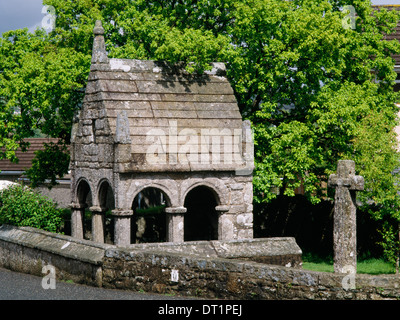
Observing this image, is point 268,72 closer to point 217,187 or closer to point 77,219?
point 217,187

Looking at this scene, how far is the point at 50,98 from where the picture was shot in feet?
64.7

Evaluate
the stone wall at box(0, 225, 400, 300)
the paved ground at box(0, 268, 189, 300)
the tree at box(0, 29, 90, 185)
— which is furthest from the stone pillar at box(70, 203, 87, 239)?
the paved ground at box(0, 268, 189, 300)

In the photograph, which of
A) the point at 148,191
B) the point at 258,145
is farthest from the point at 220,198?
the point at 148,191

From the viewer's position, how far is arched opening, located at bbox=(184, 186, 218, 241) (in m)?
19.7

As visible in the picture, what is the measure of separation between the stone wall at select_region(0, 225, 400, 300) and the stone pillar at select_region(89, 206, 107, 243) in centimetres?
211

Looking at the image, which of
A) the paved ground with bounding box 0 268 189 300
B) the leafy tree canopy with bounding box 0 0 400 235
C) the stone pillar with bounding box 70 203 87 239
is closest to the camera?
the paved ground with bounding box 0 268 189 300

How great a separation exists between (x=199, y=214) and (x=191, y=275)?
29.0 feet

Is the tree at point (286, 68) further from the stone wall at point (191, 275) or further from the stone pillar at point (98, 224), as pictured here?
the stone wall at point (191, 275)

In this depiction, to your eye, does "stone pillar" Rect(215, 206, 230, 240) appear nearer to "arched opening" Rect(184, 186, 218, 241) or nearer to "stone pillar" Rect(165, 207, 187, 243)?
"stone pillar" Rect(165, 207, 187, 243)

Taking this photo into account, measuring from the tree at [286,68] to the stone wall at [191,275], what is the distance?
19.7 feet

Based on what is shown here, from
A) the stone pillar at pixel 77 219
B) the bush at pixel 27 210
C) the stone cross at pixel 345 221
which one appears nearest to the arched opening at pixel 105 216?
the stone pillar at pixel 77 219

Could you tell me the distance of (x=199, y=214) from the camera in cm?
1980
